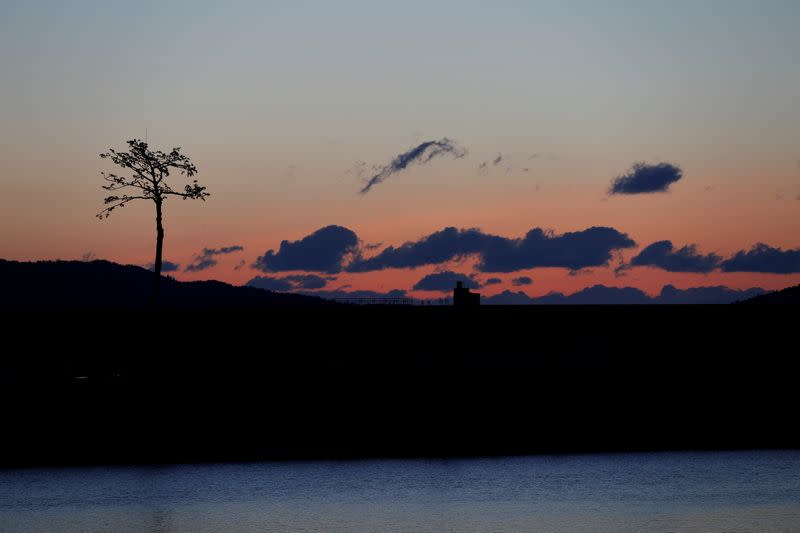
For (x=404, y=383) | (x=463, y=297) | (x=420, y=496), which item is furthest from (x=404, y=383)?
(x=420, y=496)

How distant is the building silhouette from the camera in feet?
346

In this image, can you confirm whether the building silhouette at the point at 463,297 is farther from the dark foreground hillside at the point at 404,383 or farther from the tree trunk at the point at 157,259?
the tree trunk at the point at 157,259

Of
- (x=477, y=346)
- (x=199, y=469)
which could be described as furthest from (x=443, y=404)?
(x=199, y=469)

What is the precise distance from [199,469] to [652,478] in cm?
3081

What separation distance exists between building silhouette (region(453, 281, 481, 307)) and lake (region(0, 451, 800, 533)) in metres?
17.2

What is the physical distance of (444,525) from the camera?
6341cm

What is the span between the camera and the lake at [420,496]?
63.7 meters

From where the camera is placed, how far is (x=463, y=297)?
106 metres

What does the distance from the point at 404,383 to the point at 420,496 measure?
28.8 metres

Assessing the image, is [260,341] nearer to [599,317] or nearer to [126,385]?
[126,385]

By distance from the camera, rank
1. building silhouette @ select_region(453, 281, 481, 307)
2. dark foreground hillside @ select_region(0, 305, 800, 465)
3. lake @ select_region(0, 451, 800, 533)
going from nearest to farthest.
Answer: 1. lake @ select_region(0, 451, 800, 533)
2. dark foreground hillside @ select_region(0, 305, 800, 465)
3. building silhouette @ select_region(453, 281, 481, 307)

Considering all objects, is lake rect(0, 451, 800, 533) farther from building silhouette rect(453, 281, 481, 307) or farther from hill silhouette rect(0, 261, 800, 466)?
building silhouette rect(453, 281, 481, 307)

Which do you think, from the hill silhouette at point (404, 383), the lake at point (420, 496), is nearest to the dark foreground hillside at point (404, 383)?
the hill silhouette at point (404, 383)

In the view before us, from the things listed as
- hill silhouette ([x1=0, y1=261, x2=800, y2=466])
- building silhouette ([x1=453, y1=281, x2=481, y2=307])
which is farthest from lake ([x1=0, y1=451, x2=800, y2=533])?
building silhouette ([x1=453, y1=281, x2=481, y2=307])
